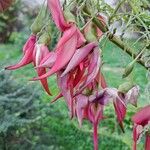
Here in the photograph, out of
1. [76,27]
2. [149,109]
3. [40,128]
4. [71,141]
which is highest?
[76,27]

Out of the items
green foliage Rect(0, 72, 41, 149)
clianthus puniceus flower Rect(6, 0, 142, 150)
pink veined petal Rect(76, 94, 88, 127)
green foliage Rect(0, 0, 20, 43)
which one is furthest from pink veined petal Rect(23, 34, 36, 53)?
green foliage Rect(0, 0, 20, 43)

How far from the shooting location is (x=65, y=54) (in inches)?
26.7

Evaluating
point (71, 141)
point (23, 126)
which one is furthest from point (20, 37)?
point (23, 126)

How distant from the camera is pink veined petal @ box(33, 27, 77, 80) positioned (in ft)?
2.20

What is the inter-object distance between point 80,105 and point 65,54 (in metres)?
0.09

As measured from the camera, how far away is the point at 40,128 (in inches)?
176

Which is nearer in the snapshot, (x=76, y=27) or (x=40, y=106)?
(x=76, y=27)

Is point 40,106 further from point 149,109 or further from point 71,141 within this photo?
point 149,109

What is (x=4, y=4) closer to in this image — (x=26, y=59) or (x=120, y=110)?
(x=26, y=59)

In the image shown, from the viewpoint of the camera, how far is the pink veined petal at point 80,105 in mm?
744

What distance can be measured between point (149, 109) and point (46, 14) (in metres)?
0.20

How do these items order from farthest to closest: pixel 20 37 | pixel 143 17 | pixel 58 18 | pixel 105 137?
pixel 20 37
pixel 105 137
pixel 143 17
pixel 58 18

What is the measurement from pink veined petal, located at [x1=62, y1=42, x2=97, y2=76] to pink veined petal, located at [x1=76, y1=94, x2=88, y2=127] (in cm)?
7

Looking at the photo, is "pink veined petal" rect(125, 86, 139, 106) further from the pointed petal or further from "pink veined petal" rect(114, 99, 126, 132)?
the pointed petal
